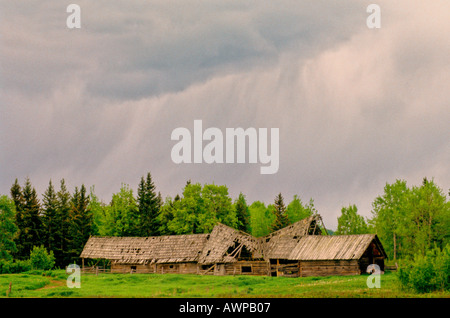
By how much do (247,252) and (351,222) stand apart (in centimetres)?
2077

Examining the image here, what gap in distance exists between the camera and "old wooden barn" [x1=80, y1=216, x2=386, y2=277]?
1949 inches

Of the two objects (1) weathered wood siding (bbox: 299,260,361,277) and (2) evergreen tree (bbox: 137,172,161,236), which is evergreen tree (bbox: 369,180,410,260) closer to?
(1) weathered wood siding (bbox: 299,260,361,277)

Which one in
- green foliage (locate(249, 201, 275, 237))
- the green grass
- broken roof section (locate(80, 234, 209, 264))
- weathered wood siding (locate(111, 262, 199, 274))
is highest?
green foliage (locate(249, 201, 275, 237))

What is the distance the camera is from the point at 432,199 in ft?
183

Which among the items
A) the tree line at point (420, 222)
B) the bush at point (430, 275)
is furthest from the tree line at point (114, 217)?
the bush at point (430, 275)

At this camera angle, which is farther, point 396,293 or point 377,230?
point 377,230

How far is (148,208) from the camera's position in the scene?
7450 cm

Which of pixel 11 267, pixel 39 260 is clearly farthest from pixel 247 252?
pixel 11 267

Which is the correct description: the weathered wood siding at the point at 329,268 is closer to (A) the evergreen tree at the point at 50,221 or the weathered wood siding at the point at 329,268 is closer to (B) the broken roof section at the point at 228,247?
(B) the broken roof section at the point at 228,247

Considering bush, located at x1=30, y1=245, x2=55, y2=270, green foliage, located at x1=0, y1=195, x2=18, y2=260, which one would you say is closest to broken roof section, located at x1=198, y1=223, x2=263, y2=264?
bush, located at x1=30, y1=245, x2=55, y2=270

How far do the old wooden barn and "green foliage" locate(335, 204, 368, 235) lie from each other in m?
14.8
